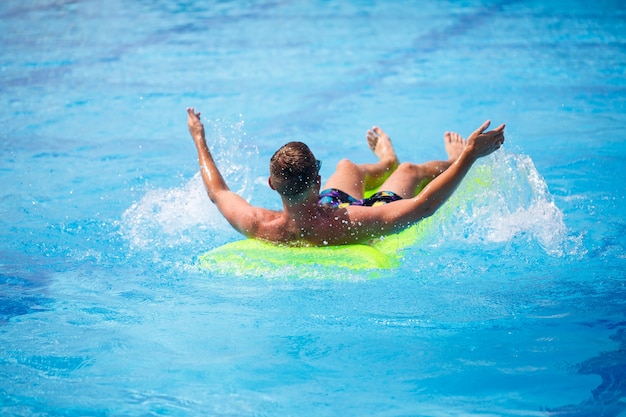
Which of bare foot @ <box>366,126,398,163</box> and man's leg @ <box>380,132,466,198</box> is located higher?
bare foot @ <box>366,126,398,163</box>

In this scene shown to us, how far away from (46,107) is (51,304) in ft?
15.6

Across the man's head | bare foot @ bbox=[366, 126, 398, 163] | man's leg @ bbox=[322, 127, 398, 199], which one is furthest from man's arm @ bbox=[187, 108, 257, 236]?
bare foot @ bbox=[366, 126, 398, 163]

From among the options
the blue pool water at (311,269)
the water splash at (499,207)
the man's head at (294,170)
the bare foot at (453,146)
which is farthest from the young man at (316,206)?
the bare foot at (453,146)

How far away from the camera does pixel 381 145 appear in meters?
6.00

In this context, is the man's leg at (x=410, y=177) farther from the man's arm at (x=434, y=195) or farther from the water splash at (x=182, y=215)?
the water splash at (x=182, y=215)

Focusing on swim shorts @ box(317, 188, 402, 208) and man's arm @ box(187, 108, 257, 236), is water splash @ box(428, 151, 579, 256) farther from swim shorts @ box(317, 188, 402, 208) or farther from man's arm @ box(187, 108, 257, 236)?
man's arm @ box(187, 108, 257, 236)

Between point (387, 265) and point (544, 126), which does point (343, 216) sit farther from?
point (544, 126)

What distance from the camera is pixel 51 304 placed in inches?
163

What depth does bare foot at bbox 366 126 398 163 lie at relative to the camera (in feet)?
19.2

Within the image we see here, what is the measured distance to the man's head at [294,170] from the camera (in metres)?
3.84

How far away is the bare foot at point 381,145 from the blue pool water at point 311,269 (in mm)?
631

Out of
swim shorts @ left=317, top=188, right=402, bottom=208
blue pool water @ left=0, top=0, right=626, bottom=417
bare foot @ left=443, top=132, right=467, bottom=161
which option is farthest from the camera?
bare foot @ left=443, top=132, right=467, bottom=161

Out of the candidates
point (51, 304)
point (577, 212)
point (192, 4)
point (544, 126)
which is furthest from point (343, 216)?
point (192, 4)

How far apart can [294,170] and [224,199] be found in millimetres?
762
